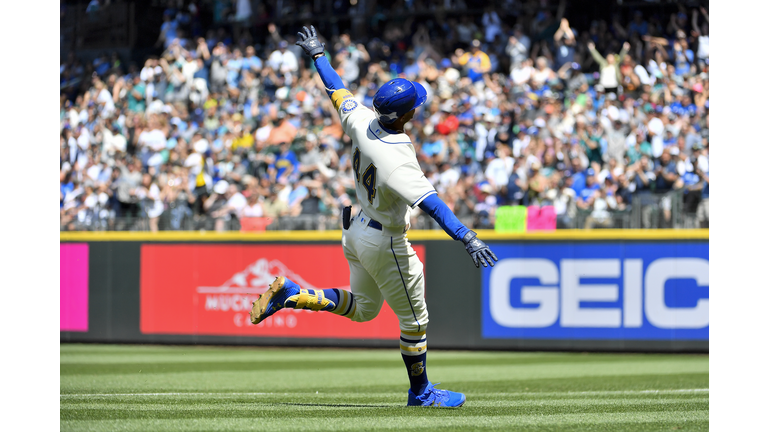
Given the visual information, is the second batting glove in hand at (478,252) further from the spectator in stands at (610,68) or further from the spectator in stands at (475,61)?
the spectator in stands at (475,61)

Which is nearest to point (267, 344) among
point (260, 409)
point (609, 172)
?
point (609, 172)

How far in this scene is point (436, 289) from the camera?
1047 centimetres

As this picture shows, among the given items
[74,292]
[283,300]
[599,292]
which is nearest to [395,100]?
[283,300]

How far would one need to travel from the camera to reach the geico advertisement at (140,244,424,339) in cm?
1073

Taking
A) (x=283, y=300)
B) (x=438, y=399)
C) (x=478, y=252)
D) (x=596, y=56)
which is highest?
(x=596, y=56)

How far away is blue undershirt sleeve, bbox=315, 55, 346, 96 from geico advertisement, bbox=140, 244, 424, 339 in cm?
524

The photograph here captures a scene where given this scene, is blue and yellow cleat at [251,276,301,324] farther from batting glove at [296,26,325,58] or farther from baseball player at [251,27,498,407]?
batting glove at [296,26,325,58]

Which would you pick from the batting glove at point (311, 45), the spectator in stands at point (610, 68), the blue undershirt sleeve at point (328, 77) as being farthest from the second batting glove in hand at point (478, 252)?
the spectator in stands at point (610, 68)

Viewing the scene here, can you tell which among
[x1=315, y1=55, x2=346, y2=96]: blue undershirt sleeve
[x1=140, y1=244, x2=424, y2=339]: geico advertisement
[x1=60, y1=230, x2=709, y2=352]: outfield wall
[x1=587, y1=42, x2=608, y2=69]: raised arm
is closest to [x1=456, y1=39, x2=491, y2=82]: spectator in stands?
[x1=587, y1=42, x2=608, y2=69]: raised arm

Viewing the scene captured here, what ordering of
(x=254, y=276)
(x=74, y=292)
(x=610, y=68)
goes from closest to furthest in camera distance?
(x=254, y=276) < (x=74, y=292) < (x=610, y=68)

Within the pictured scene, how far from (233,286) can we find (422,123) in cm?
390

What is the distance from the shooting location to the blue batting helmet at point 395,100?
4.86m

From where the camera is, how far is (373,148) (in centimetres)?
489

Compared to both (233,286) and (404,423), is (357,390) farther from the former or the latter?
(233,286)
